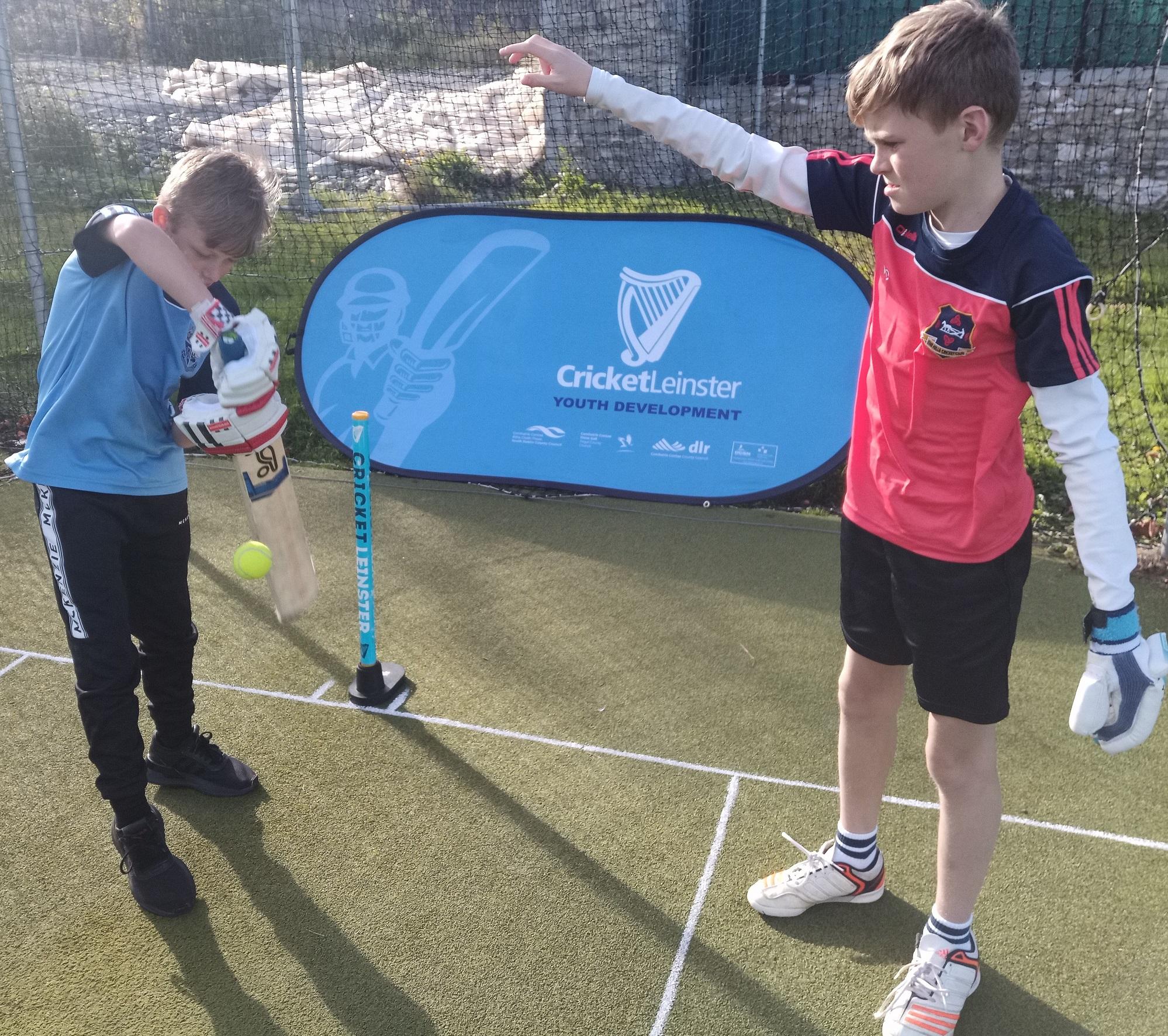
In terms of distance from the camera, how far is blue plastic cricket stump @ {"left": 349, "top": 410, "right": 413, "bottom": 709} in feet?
10.2

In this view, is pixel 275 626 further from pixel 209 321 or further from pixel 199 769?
pixel 209 321

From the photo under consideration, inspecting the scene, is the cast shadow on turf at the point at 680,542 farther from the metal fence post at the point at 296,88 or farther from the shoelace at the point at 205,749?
the metal fence post at the point at 296,88

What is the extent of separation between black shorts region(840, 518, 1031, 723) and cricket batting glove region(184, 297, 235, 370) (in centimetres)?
143

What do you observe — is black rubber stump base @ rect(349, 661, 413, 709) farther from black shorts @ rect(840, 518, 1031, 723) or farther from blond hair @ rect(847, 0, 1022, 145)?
blond hair @ rect(847, 0, 1022, 145)

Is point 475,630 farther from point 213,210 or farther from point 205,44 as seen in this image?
point 205,44

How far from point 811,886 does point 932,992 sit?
1.22 ft

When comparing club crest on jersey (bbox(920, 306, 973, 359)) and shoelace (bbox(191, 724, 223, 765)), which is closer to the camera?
club crest on jersey (bbox(920, 306, 973, 359))

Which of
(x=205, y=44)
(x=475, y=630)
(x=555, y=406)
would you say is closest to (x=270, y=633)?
(x=475, y=630)

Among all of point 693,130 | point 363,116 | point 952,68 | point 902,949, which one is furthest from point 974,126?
point 363,116

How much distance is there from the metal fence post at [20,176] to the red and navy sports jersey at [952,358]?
181 inches

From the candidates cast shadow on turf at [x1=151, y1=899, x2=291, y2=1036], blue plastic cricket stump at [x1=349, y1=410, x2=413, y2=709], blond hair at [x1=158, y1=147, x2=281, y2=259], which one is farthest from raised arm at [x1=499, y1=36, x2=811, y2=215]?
cast shadow on turf at [x1=151, y1=899, x2=291, y2=1036]

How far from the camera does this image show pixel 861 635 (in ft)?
7.12

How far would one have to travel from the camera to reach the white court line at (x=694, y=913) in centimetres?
220

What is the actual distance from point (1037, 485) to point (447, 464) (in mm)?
3020
